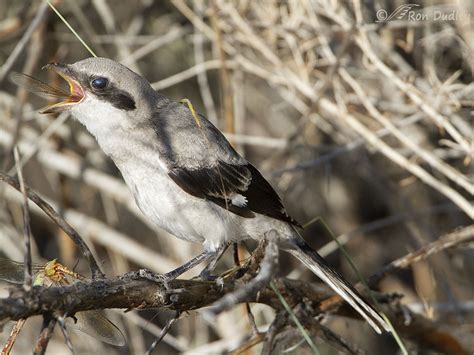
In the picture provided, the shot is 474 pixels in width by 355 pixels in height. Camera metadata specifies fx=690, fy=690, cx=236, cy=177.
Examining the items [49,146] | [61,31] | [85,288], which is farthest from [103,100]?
[61,31]

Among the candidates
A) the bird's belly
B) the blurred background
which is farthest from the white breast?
the blurred background

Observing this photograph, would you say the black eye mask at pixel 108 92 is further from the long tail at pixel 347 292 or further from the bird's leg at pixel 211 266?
the long tail at pixel 347 292

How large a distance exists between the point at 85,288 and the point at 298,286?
114 cm

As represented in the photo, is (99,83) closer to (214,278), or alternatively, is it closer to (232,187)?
(232,187)

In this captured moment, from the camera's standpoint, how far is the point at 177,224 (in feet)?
10.2

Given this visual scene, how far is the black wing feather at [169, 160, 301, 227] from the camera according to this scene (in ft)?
10.3

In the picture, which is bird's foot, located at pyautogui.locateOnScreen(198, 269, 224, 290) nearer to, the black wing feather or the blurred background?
the black wing feather

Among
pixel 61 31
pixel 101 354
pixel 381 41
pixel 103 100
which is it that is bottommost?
pixel 101 354

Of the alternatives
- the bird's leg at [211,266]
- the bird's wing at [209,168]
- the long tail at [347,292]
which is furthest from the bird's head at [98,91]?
the long tail at [347,292]

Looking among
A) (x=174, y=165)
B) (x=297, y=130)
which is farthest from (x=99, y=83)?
(x=297, y=130)

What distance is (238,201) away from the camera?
3270 mm

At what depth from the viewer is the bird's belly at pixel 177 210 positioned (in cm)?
307

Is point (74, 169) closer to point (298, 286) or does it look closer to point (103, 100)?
point (103, 100)

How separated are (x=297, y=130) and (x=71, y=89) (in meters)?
1.49
